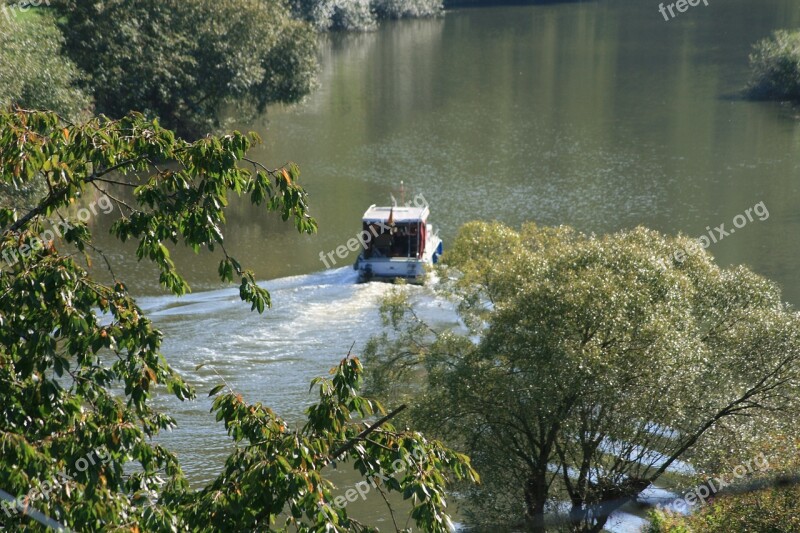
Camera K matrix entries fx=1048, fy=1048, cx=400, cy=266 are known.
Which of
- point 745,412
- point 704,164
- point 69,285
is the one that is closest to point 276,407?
point 745,412

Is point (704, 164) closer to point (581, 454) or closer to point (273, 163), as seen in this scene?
point (273, 163)

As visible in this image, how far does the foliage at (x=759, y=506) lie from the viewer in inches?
531

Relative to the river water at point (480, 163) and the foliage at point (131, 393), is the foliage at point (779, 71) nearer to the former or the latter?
the river water at point (480, 163)

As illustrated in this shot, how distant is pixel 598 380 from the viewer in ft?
52.0

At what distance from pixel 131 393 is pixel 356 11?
255ft

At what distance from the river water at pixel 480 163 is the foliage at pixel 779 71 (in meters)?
1.94

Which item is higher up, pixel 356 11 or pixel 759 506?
pixel 356 11

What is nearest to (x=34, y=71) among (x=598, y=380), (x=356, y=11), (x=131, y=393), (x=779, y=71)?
(x=598, y=380)

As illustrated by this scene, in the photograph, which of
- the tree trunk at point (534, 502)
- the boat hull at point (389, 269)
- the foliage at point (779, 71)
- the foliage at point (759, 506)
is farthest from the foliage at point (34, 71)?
the foliage at point (779, 71)

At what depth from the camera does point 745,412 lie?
17031 millimetres

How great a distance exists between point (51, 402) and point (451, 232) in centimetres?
2709

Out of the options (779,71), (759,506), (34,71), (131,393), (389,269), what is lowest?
(389,269)

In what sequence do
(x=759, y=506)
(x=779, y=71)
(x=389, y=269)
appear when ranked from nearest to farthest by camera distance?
(x=759, y=506) < (x=389, y=269) < (x=779, y=71)

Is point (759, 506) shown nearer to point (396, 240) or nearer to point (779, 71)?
point (396, 240)
